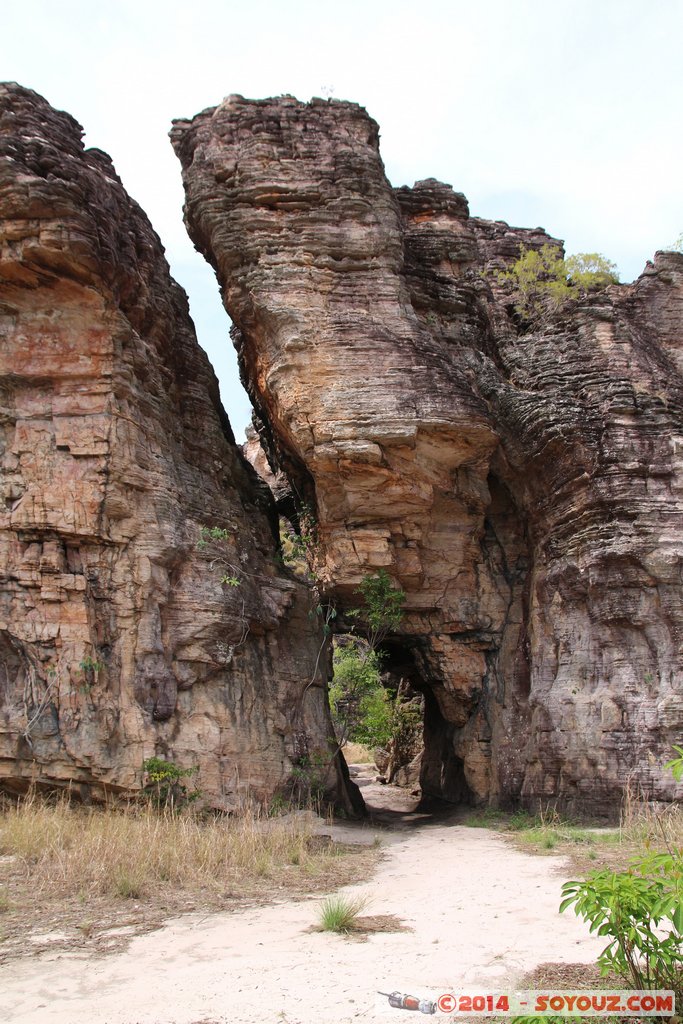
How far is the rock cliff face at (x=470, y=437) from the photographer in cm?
1334

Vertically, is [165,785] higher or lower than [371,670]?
lower

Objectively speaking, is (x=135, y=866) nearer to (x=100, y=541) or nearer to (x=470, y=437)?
(x=100, y=541)

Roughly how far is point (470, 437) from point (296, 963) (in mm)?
10151

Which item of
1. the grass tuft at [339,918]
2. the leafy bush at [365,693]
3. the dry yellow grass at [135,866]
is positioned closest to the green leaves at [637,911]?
the grass tuft at [339,918]

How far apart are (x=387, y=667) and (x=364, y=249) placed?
9.97 m

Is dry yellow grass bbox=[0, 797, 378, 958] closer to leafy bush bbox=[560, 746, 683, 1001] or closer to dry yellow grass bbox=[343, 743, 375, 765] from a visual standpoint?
leafy bush bbox=[560, 746, 683, 1001]

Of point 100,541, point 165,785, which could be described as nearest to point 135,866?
point 165,785

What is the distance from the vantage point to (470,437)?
1438 cm

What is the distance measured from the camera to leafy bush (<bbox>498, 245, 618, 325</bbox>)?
16.0 metres

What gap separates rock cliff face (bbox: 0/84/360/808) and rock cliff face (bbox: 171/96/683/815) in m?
2.16

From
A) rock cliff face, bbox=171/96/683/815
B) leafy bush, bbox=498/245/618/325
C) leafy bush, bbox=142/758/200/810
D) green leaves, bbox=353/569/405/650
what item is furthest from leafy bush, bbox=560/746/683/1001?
leafy bush, bbox=498/245/618/325

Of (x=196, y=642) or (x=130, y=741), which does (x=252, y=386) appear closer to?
(x=196, y=642)

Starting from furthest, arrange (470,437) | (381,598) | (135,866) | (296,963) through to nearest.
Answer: (381,598) < (470,437) < (135,866) < (296,963)

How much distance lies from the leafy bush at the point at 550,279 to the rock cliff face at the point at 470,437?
0.36m
